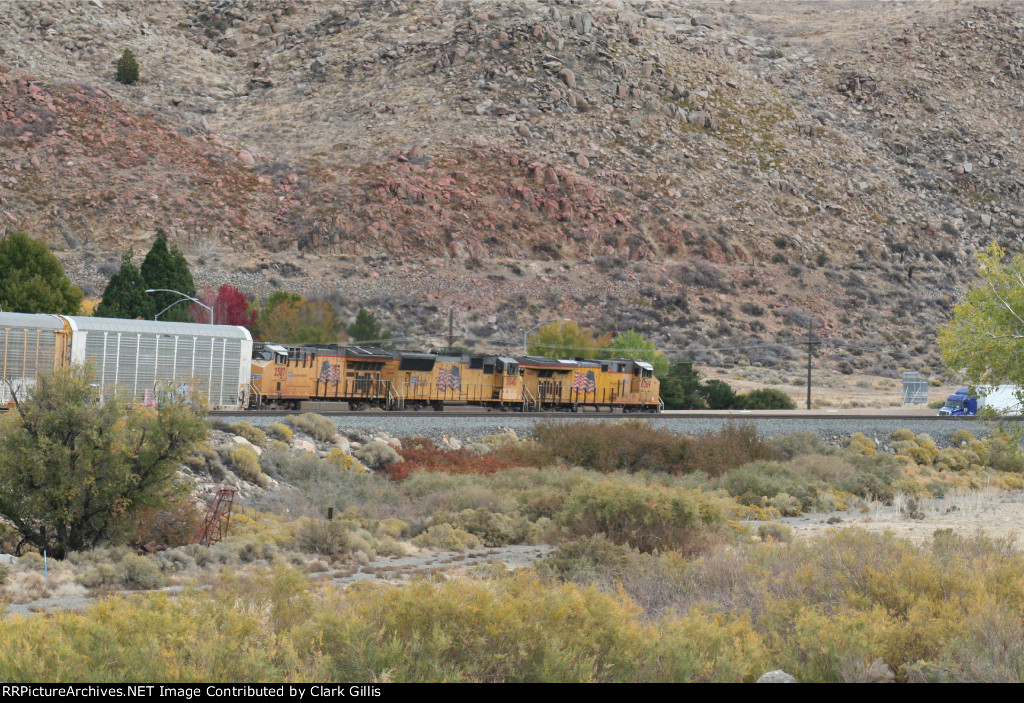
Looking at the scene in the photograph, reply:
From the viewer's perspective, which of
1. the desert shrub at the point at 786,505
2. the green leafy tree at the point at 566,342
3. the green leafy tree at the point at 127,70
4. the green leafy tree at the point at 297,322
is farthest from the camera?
the green leafy tree at the point at 127,70

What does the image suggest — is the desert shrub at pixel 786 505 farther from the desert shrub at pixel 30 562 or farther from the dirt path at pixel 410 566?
the desert shrub at pixel 30 562

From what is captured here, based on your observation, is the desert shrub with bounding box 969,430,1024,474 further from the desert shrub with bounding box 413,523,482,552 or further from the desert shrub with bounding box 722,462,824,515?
the desert shrub with bounding box 413,523,482,552

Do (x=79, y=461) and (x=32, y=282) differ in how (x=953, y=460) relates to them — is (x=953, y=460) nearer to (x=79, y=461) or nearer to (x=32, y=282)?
(x=79, y=461)

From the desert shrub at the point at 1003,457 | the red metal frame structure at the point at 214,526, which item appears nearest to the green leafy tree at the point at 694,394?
the desert shrub at the point at 1003,457

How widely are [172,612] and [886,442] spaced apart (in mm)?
39181

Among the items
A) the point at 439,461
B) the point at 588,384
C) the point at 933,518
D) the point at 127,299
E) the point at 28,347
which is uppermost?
the point at 127,299

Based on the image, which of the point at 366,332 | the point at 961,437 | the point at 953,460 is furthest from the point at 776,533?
the point at 366,332

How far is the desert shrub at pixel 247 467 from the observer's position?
88.5ft

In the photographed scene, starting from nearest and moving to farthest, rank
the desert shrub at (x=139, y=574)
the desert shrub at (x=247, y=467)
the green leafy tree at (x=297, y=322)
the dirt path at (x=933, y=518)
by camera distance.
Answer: the desert shrub at (x=139, y=574) → the dirt path at (x=933, y=518) → the desert shrub at (x=247, y=467) → the green leafy tree at (x=297, y=322)

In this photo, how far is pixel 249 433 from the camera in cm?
2973

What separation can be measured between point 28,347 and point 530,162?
70440mm

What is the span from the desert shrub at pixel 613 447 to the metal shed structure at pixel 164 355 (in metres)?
11.6

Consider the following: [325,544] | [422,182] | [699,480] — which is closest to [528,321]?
[422,182]

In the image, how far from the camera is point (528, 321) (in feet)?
278
